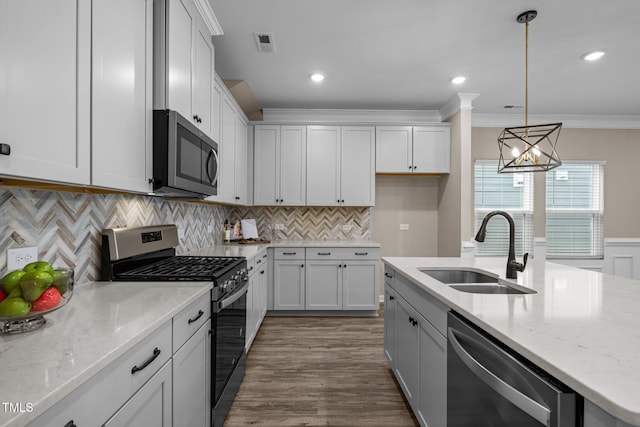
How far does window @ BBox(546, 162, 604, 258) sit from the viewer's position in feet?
15.3

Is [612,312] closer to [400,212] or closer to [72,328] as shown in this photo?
[72,328]

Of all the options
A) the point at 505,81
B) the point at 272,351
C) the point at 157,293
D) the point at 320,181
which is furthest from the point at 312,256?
the point at 505,81

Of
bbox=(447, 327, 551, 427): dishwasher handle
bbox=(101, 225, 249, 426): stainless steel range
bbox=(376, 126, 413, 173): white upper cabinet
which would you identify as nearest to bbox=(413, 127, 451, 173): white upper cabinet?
bbox=(376, 126, 413, 173): white upper cabinet

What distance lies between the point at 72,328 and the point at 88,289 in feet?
2.00

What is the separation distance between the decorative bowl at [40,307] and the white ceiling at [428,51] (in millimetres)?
1989

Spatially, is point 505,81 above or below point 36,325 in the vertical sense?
above

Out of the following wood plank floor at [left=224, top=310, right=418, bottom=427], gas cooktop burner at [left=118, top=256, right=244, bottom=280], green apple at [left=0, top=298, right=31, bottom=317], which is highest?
green apple at [left=0, top=298, right=31, bottom=317]

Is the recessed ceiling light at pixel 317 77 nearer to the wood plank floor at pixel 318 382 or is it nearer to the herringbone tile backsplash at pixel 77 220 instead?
the herringbone tile backsplash at pixel 77 220

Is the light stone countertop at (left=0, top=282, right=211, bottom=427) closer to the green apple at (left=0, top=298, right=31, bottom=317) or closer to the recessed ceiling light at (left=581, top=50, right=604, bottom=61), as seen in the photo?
the green apple at (left=0, top=298, right=31, bottom=317)

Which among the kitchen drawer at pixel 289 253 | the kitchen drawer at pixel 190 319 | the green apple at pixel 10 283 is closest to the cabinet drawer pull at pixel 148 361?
the kitchen drawer at pixel 190 319

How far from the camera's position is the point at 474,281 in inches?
84.4

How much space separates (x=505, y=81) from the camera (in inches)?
136

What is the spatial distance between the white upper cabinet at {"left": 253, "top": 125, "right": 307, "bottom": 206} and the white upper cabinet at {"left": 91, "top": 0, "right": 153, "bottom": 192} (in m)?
2.59

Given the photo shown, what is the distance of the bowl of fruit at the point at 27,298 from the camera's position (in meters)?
0.93
